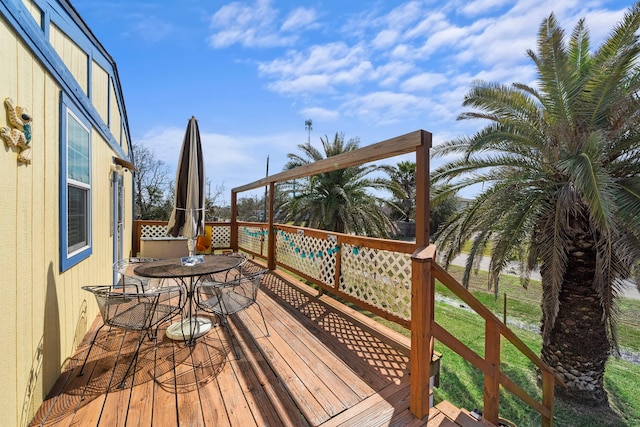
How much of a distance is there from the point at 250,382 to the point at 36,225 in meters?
2.02

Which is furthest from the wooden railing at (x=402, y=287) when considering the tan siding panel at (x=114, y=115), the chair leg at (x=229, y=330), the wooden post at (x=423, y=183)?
the tan siding panel at (x=114, y=115)

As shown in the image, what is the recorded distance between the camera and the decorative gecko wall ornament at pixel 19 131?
160 centimetres

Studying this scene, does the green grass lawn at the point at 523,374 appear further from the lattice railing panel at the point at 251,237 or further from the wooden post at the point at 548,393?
the lattice railing panel at the point at 251,237

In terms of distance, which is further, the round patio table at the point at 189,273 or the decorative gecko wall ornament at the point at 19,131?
the round patio table at the point at 189,273

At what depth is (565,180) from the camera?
14.9 ft

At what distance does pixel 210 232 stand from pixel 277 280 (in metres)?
4.34

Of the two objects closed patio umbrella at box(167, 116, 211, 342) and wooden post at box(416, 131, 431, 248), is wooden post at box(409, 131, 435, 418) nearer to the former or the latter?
wooden post at box(416, 131, 431, 248)

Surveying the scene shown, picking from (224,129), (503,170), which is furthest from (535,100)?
(224,129)

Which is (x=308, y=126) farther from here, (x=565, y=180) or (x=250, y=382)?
(x=250, y=382)

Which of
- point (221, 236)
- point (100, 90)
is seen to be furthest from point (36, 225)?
point (221, 236)

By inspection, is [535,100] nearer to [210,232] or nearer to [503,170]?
[503,170]

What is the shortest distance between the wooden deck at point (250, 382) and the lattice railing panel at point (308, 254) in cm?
128

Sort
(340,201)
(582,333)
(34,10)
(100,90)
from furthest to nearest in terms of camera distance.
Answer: (340,201) → (582,333) → (100,90) → (34,10)

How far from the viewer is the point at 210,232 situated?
8.91 m
